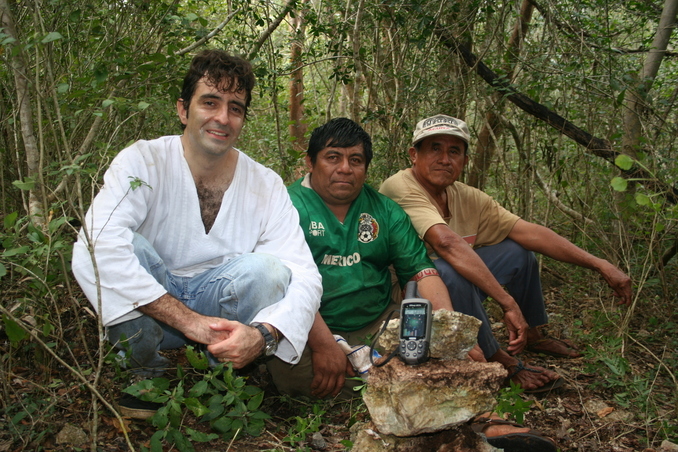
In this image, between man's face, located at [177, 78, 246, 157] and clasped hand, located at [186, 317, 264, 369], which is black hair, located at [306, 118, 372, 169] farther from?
clasped hand, located at [186, 317, 264, 369]

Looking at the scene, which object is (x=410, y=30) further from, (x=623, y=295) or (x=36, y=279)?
(x=36, y=279)

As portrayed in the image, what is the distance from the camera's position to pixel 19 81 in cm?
282

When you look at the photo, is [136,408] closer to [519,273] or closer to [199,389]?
[199,389]

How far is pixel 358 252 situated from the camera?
3.26m

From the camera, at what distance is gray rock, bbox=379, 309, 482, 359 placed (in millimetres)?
2000

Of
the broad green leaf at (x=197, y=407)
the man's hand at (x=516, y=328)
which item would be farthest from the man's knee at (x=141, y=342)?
the man's hand at (x=516, y=328)

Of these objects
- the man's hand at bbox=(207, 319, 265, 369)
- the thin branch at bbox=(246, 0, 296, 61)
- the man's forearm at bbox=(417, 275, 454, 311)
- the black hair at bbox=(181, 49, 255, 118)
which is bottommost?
the man's hand at bbox=(207, 319, 265, 369)

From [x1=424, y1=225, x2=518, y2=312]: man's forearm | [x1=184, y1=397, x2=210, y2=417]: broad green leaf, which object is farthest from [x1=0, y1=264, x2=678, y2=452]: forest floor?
[x1=424, y1=225, x2=518, y2=312]: man's forearm

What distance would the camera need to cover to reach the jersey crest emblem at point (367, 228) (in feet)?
10.8

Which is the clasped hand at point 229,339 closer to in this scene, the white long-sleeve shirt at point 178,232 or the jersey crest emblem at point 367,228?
the white long-sleeve shirt at point 178,232

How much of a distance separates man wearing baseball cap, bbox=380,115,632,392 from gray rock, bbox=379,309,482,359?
1.18 metres

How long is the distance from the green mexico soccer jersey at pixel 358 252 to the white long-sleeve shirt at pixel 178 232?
10.3 inches

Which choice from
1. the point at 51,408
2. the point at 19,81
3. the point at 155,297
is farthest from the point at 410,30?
the point at 51,408

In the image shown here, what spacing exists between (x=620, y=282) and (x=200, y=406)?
2473 millimetres
